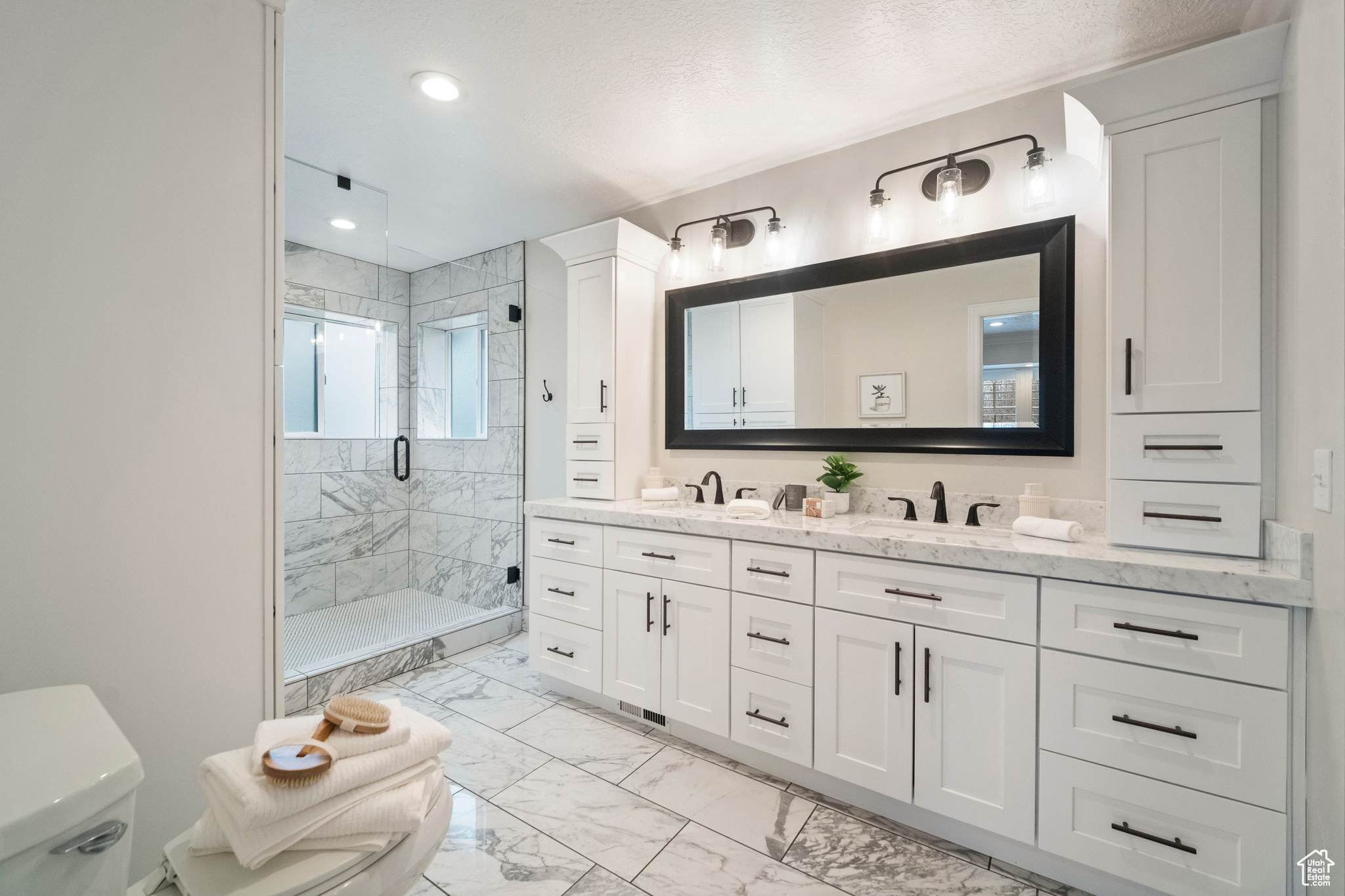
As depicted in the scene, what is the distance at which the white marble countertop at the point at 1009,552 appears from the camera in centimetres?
131

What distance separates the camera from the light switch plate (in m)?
1.11

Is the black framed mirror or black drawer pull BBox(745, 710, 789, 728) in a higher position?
the black framed mirror

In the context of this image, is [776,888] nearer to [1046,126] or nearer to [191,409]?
[191,409]

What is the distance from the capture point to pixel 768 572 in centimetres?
200

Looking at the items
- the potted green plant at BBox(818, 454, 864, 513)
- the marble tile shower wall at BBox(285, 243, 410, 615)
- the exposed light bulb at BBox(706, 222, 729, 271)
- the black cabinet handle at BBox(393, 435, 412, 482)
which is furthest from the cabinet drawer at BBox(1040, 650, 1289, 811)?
the black cabinet handle at BBox(393, 435, 412, 482)

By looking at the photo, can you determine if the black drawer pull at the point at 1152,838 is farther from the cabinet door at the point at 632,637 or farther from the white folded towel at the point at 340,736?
the white folded towel at the point at 340,736

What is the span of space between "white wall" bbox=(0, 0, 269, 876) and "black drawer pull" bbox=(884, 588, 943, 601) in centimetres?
181

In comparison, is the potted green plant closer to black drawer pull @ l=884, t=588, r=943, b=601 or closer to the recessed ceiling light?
black drawer pull @ l=884, t=588, r=943, b=601

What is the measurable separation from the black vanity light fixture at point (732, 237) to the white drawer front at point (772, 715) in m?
1.83

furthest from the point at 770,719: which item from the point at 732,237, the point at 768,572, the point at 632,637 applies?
the point at 732,237

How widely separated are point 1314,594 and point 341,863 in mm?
1983

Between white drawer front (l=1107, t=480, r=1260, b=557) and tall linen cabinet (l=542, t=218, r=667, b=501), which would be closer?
white drawer front (l=1107, t=480, r=1260, b=557)

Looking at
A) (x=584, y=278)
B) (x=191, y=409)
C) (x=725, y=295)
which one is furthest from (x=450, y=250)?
(x=191, y=409)

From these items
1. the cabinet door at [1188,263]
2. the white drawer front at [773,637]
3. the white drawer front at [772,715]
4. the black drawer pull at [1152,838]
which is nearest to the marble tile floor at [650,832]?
the white drawer front at [772,715]
